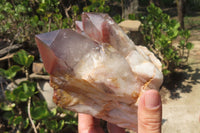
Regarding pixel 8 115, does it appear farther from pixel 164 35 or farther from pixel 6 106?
pixel 164 35

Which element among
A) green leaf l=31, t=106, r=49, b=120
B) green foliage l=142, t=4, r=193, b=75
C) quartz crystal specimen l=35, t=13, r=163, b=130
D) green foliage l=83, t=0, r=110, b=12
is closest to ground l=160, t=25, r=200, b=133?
green foliage l=142, t=4, r=193, b=75

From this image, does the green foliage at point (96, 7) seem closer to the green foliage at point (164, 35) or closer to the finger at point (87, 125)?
the green foliage at point (164, 35)

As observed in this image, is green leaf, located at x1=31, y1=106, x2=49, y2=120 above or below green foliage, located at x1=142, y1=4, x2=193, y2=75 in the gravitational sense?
below

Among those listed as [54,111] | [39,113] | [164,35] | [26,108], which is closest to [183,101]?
[164,35]

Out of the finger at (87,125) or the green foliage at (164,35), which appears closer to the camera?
the finger at (87,125)

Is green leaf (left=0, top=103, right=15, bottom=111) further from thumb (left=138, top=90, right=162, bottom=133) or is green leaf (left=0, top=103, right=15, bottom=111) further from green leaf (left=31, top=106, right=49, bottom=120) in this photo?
thumb (left=138, top=90, right=162, bottom=133)

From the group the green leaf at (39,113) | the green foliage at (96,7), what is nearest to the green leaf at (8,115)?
the green leaf at (39,113)

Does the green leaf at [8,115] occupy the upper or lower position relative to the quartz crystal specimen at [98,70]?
lower
